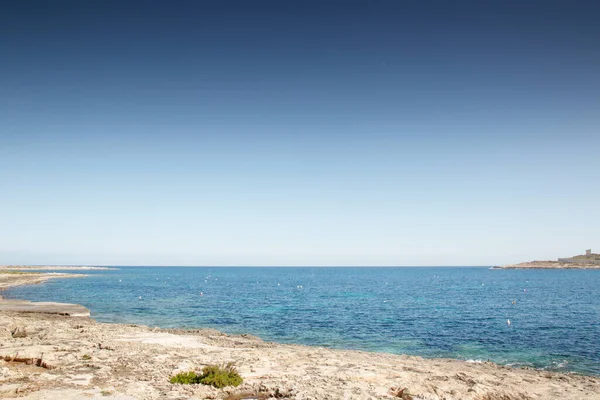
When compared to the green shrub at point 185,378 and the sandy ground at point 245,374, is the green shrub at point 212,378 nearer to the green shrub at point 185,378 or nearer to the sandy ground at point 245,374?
the green shrub at point 185,378

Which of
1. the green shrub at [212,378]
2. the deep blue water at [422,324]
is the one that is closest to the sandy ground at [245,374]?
the green shrub at [212,378]

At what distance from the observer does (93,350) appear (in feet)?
71.6

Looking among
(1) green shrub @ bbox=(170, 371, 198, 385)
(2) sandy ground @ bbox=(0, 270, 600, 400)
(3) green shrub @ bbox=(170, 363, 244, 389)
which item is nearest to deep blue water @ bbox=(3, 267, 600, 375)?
(2) sandy ground @ bbox=(0, 270, 600, 400)

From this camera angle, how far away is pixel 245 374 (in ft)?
60.7

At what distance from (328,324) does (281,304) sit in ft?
70.3

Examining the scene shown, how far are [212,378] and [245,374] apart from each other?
208 cm

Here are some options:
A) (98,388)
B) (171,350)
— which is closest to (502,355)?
(171,350)

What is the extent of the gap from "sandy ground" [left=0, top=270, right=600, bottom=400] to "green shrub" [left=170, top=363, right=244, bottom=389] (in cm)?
43

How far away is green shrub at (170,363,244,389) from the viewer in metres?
16.7

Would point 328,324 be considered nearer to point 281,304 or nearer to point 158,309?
point 281,304

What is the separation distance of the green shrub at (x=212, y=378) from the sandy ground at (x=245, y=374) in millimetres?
434

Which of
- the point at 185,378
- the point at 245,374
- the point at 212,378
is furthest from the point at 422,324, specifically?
the point at 185,378

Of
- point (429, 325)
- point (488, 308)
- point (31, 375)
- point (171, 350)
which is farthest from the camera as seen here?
point (488, 308)

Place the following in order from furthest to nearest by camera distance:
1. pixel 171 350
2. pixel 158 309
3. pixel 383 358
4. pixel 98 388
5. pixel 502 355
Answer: pixel 158 309
pixel 502 355
pixel 383 358
pixel 171 350
pixel 98 388
